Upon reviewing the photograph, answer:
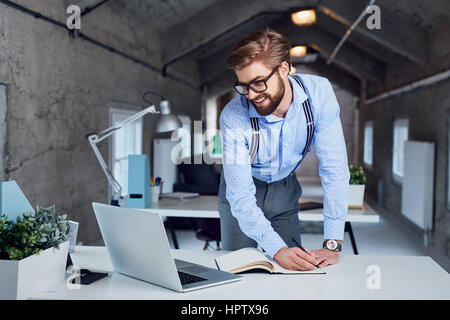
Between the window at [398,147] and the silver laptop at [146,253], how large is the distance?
A: 6.60m

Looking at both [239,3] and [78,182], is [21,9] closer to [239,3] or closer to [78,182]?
[78,182]

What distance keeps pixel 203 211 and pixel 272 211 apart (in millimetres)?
1249

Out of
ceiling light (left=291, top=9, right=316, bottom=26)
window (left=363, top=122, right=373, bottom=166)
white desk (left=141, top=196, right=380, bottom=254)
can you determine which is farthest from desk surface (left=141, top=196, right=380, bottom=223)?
window (left=363, top=122, right=373, bottom=166)

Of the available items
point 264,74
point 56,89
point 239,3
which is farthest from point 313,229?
point 264,74

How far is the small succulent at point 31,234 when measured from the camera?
4.84ft

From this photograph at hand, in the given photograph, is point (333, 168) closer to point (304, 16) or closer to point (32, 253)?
point (32, 253)

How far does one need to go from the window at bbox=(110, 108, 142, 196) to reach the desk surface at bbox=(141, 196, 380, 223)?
1.62 m

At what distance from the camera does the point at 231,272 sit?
5.58ft

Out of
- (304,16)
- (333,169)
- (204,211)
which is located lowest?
(204,211)

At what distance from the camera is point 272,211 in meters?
2.23

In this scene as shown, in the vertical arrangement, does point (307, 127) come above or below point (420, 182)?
above

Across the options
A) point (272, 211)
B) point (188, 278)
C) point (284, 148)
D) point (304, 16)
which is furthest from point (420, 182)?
point (188, 278)

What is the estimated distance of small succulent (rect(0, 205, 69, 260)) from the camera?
1.48 metres
